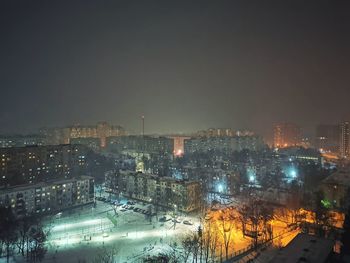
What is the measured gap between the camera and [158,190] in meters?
15.9

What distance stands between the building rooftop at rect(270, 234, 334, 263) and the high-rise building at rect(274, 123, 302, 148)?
37.8 meters

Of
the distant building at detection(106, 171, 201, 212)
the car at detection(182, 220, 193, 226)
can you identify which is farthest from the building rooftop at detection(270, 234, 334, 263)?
the distant building at detection(106, 171, 201, 212)

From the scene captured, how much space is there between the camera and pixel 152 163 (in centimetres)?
2508

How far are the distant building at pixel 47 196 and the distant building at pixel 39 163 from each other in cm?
400

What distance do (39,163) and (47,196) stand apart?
18.6 feet

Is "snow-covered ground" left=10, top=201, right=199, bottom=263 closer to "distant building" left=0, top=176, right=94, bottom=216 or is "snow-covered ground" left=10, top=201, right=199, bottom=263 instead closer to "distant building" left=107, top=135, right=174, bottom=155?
"distant building" left=0, top=176, right=94, bottom=216

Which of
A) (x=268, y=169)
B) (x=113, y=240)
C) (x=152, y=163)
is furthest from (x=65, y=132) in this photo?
(x=113, y=240)

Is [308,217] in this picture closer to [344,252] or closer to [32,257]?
[344,252]

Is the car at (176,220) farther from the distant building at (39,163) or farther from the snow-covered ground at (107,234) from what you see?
the distant building at (39,163)

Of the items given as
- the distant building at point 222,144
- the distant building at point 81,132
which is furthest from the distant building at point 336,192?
the distant building at point 81,132

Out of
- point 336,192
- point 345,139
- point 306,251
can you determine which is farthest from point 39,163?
point 345,139

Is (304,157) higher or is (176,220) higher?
(304,157)

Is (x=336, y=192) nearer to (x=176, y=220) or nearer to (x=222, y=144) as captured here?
(x=176, y=220)

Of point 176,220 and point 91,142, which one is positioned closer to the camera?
point 176,220
